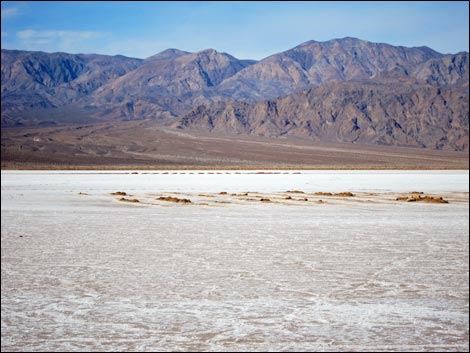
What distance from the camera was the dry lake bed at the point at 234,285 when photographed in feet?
18.0

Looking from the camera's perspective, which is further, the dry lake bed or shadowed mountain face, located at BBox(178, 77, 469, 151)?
shadowed mountain face, located at BBox(178, 77, 469, 151)

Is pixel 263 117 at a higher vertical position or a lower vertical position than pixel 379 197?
higher

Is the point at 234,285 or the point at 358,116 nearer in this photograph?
the point at 234,285

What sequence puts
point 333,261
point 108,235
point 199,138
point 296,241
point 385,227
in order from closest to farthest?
point 333,261 < point 296,241 < point 108,235 < point 385,227 < point 199,138

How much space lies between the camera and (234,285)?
752cm

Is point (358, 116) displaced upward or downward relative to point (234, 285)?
upward

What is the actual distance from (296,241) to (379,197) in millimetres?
13863

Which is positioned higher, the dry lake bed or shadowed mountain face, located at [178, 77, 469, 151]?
shadowed mountain face, located at [178, 77, 469, 151]

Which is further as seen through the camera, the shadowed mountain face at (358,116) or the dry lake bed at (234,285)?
the shadowed mountain face at (358,116)

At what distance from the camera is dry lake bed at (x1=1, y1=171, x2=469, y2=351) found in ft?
18.0

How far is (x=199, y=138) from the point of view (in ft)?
411

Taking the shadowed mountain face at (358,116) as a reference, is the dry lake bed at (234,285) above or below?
below

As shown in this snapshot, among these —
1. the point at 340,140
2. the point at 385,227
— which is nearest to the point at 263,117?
the point at 340,140

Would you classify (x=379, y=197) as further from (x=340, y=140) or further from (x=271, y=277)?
(x=340, y=140)
